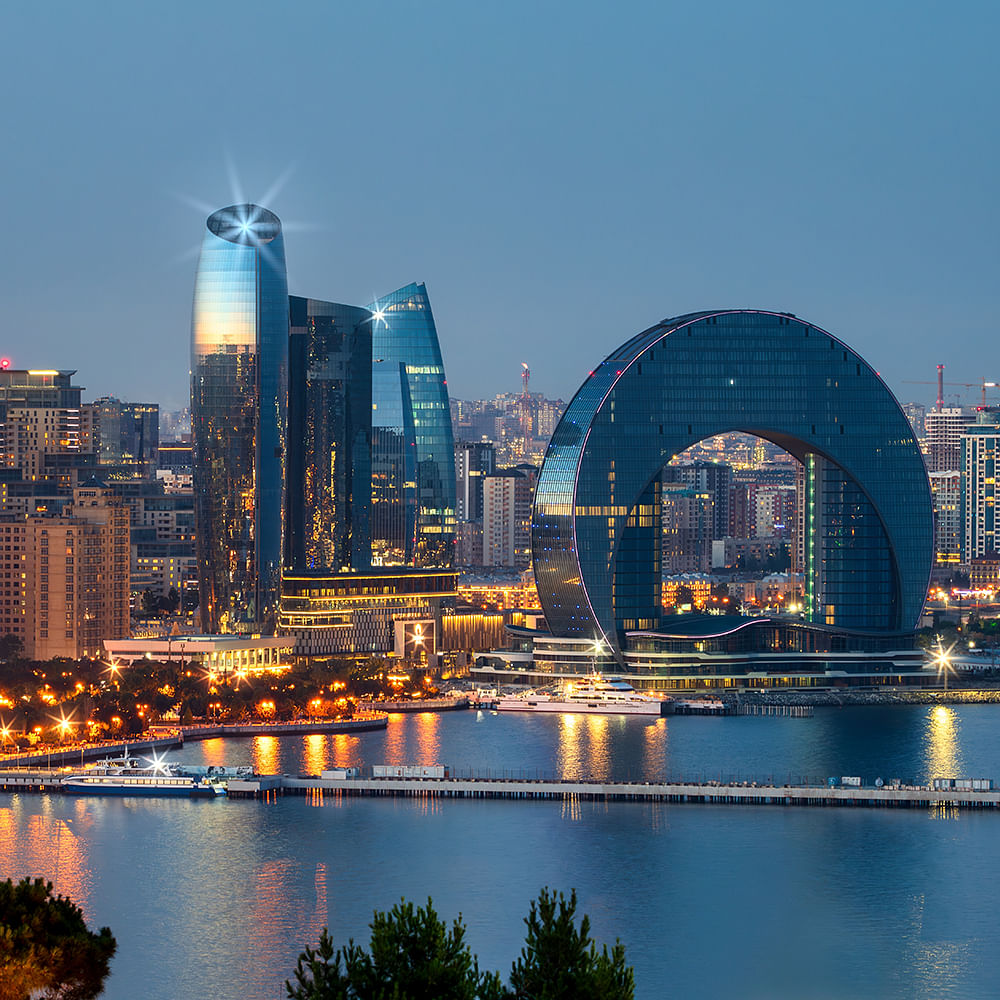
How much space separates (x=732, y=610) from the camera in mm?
98062

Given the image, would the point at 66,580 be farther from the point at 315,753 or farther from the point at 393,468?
the point at 315,753

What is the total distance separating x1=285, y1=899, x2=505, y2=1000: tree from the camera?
25.9 m

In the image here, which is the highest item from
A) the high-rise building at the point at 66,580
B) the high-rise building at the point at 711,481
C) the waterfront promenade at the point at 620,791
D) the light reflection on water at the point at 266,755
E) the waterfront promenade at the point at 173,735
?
the high-rise building at the point at 711,481

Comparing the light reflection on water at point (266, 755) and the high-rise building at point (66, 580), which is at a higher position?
the high-rise building at point (66, 580)

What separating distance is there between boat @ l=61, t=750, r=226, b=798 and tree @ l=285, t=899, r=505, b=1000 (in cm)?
2555

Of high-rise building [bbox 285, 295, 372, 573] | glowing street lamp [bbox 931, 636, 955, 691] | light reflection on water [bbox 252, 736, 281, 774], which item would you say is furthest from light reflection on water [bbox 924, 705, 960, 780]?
high-rise building [bbox 285, 295, 372, 573]

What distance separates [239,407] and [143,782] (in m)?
25.8

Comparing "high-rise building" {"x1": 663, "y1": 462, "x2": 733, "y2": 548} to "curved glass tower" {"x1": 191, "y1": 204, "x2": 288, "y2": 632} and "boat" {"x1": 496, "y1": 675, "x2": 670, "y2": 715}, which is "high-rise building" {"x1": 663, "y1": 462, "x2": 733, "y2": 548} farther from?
"boat" {"x1": 496, "y1": 675, "x2": 670, "y2": 715}

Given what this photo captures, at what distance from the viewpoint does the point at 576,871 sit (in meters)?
42.6

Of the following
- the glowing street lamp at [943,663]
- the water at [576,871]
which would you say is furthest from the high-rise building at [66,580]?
the glowing street lamp at [943,663]

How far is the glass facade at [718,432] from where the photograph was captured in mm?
70812

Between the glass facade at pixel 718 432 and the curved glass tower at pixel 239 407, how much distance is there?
9725 mm

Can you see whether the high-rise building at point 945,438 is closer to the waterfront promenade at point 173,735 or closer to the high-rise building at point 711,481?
the high-rise building at point 711,481

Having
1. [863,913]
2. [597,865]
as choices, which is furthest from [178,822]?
[863,913]
